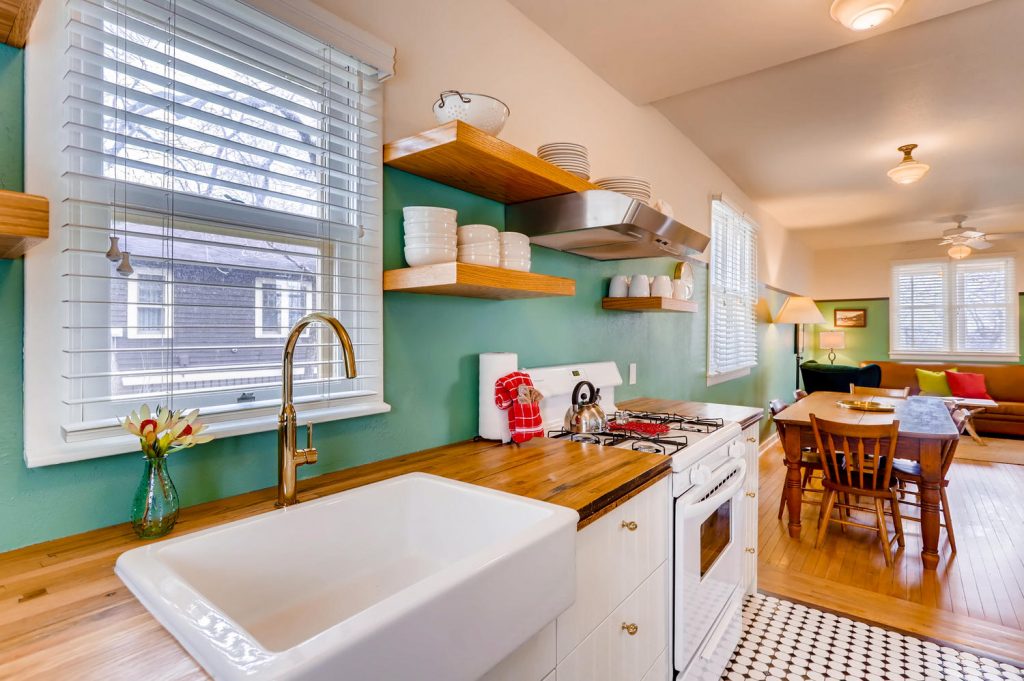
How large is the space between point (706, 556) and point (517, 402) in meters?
0.86

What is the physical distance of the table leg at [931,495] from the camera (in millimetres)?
2939

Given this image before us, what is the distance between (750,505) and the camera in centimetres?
244

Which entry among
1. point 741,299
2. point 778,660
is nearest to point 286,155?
point 778,660

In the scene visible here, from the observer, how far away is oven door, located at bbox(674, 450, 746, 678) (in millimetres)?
1609

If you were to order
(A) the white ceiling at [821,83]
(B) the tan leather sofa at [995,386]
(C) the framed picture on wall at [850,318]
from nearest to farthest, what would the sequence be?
(A) the white ceiling at [821,83]
(B) the tan leather sofa at [995,386]
(C) the framed picture on wall at [850,318]

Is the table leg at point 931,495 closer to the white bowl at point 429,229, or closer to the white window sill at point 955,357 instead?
the white bowl at point 429,229

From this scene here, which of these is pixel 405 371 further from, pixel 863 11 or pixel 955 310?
pixel 955 310

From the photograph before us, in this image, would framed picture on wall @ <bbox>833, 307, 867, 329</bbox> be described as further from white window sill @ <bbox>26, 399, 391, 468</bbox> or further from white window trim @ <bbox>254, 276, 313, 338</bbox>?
white window trim @ <bbox>254, 276, 313, 338</bbox>

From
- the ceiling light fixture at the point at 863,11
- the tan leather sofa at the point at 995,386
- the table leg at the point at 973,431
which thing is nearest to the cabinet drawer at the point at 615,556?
the ceiling light fixture at the point at 863,11

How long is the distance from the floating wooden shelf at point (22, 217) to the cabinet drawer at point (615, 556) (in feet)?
3.56

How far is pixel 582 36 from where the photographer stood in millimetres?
2238

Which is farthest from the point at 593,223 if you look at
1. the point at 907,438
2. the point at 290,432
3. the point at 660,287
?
the point at 907,438

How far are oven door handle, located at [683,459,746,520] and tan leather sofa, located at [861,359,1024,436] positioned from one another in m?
6.52

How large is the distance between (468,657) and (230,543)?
0.50 meters
